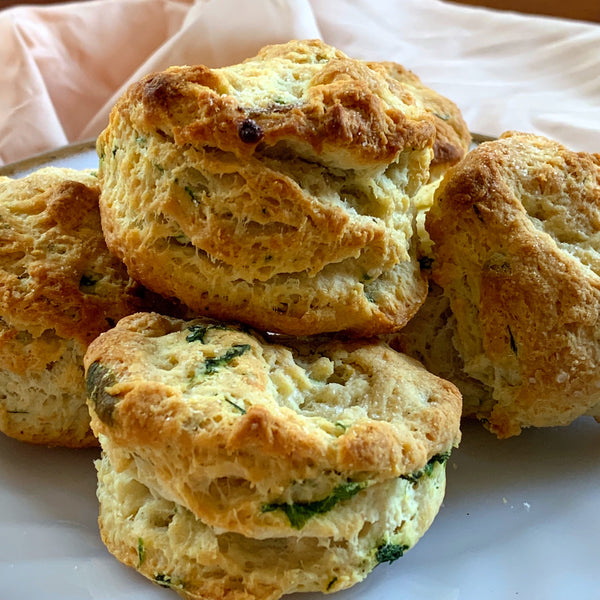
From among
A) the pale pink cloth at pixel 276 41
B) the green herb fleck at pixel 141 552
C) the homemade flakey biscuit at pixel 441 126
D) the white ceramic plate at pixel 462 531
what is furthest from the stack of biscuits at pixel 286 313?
the pale pink cloth at pixel 276 41

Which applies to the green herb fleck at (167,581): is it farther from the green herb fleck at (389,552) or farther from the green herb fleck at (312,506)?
the green herb fleck at (389,552)

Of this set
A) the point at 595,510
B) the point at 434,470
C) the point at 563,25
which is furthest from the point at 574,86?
the point at 434,470

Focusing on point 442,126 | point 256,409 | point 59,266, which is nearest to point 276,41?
point 442,126

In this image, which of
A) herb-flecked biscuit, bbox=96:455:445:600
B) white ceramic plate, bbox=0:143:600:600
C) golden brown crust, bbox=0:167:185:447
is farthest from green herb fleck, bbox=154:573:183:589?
golden brown crust, bbox=0:167:185:447

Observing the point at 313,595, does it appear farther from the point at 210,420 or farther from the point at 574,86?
the point at 574,86

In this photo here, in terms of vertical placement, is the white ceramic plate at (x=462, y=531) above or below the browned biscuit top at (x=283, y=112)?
below

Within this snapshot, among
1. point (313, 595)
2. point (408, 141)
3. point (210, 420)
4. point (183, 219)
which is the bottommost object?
point (313, 595)
